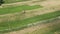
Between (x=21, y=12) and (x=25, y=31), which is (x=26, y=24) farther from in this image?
(x=21, y=12)

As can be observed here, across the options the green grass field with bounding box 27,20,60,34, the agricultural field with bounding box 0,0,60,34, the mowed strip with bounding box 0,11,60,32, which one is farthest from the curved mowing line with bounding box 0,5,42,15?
the green grass field with bounding box 27,20,60,34

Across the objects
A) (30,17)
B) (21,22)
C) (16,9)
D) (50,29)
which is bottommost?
(50,29)

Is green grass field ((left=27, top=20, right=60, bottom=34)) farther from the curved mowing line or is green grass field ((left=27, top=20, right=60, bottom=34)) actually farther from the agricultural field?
the curved mowing line

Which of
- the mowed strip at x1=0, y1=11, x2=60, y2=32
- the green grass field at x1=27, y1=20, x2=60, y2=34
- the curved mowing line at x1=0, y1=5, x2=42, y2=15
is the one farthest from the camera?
the curved mowing line at x1=0, y1=5, x2=42, y2=15

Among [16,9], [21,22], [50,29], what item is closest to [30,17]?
[21,22]

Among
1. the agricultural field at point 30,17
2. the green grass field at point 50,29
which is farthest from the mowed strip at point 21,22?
the green grass field at point 50,29

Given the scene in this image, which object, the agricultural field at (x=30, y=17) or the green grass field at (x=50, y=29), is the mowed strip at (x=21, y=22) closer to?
the agricultural field at (x=30, y=17)

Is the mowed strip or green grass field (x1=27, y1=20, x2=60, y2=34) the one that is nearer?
green grass field (x1=27, y1=20, x2=60, y2=34)

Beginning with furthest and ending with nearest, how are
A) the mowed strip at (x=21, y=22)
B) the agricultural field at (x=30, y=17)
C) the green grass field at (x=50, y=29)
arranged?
the mowed strip at (x=21, y=22)
the agricultural field at (x=30, y=17)
the green grass field at (x=50, y=29)

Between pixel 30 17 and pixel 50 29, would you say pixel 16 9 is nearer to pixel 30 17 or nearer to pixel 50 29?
pixel 30 17
